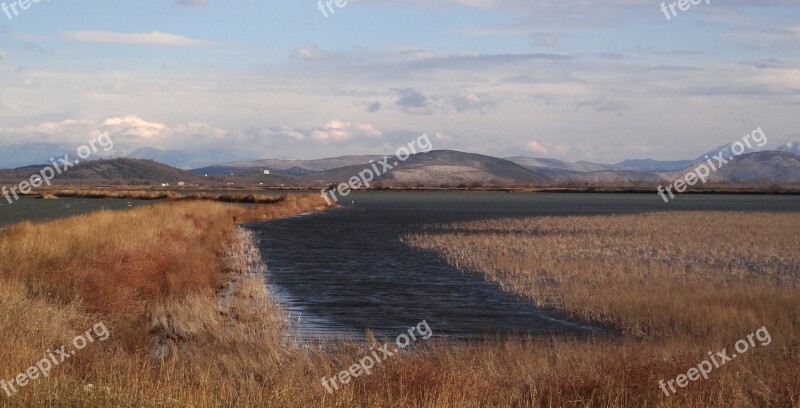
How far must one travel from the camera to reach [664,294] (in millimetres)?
22812

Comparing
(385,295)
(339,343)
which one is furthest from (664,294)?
(339,343)

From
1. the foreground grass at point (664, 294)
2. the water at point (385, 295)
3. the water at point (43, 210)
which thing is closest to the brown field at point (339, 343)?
the foreground grass at point (664, 294)

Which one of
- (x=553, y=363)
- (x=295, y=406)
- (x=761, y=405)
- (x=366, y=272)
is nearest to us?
(x=295, y=406)

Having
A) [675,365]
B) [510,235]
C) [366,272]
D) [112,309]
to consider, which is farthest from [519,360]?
[510,235]

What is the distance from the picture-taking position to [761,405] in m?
11.9

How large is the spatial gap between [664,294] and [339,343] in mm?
10327

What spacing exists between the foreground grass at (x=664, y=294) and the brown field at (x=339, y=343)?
0.17ft

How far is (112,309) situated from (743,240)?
109ft

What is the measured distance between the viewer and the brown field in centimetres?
1133

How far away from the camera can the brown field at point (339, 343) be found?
1133 centimetres

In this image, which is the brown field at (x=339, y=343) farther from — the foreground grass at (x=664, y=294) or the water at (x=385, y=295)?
the water at (x=385, y=295)

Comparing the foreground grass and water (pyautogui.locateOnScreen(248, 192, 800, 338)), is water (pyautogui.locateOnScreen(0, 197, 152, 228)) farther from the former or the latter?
the foreground grass

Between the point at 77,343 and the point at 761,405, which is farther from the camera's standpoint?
the point at 77,343

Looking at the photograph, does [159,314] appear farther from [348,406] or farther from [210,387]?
[348,406]
